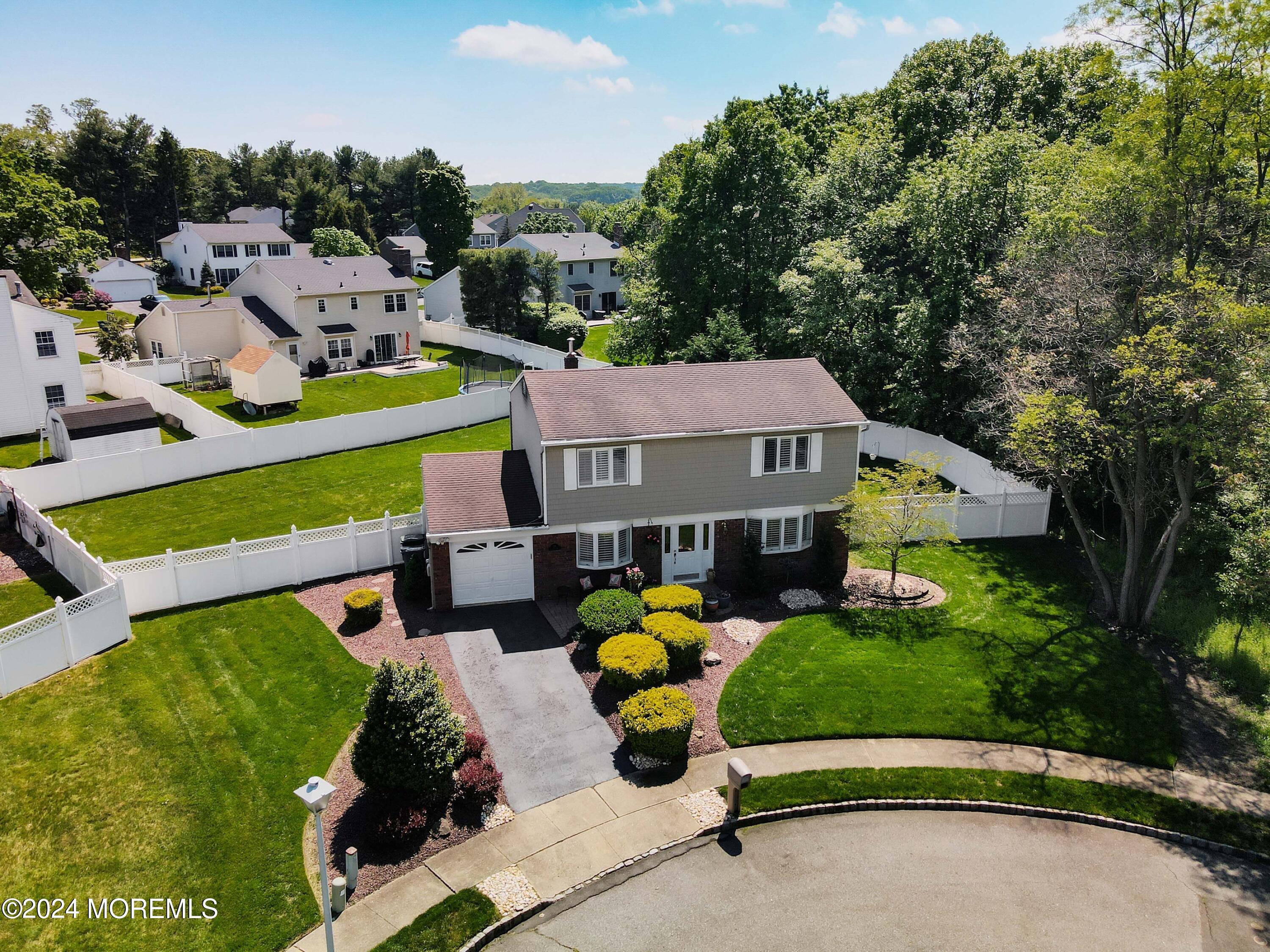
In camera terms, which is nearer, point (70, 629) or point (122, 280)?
point (70, 629)

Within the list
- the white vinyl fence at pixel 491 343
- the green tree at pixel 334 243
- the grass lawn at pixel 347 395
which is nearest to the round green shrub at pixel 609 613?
the grass lawn at pixel 347 395

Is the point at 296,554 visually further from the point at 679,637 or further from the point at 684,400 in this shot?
the point at 684,400

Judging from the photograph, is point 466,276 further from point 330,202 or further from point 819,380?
point 330,202

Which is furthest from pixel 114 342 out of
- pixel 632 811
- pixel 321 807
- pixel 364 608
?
pixel 321 807

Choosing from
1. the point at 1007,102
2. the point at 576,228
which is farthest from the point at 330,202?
the point at 1007,102

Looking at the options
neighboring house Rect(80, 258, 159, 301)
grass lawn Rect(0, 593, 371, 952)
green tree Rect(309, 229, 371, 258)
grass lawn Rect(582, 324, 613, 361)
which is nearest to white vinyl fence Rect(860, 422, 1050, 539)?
grass lawn Rect(0, 593, 371, 952)

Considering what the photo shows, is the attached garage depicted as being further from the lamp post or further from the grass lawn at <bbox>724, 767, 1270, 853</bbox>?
the lamp post

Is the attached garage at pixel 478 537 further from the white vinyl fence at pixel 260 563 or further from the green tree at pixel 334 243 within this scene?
the green tree at pixel 334 243
